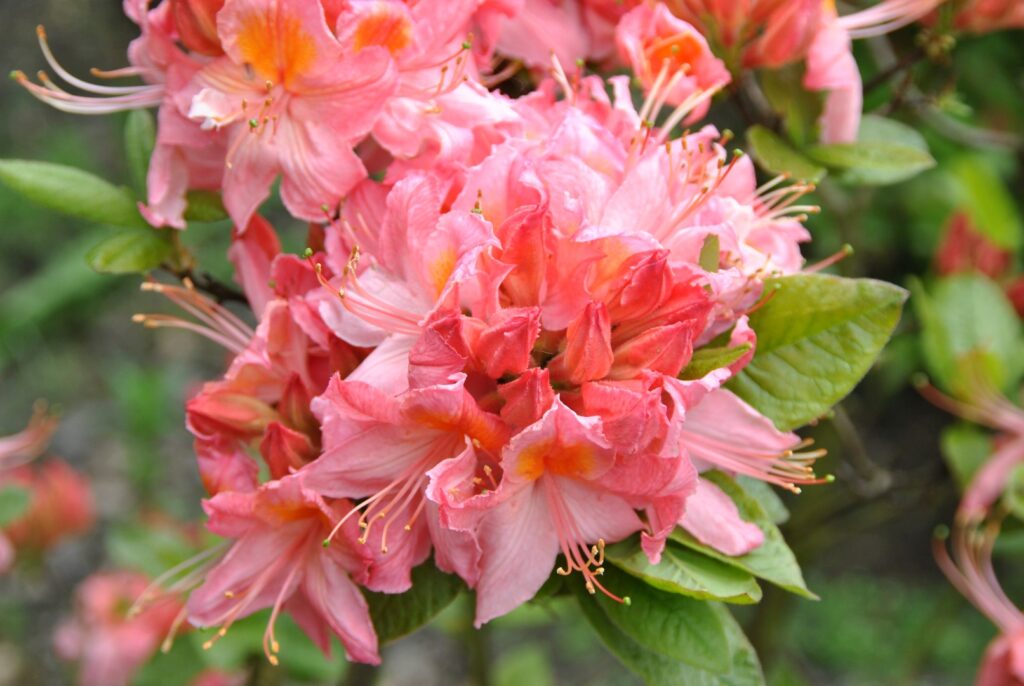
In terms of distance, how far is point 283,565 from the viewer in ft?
2.71

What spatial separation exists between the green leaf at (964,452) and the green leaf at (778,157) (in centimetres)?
53

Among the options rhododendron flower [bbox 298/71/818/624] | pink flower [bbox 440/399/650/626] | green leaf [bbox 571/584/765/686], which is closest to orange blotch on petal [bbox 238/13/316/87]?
rhododendron flower [bbox 298/71/818/624]

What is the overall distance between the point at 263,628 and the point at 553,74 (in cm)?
78

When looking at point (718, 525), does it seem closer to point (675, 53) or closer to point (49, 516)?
point (675, 53)

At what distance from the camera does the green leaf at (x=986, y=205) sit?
1802mm

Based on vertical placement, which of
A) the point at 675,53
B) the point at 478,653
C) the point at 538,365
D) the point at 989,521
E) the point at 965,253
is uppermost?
the point at 675,53

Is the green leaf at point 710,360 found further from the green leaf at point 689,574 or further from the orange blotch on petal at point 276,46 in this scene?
the orange blotch on petal at point 276,46

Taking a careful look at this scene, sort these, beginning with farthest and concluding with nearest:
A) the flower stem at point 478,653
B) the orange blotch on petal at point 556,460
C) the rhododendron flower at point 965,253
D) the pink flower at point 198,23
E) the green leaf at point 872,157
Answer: the rhododendron flower at point 965,253, the flower stem at point 478,653, the green leaf at point 872,157, the pink flower at point 198,23, the orange blotch on petal at point 556,460

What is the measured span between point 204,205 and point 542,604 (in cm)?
42

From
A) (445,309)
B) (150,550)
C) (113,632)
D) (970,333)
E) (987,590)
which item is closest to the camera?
(445,309)

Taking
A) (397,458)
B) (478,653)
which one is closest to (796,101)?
(397,458)

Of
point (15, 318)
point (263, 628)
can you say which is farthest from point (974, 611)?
point (15, 318)

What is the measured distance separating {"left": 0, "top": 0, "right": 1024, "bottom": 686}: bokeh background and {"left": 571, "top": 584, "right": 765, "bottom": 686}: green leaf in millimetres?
254

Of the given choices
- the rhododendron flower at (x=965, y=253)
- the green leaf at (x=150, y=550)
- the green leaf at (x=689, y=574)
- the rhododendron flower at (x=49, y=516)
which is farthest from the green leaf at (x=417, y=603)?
the rhododendron flower at (x=49, y=516)
